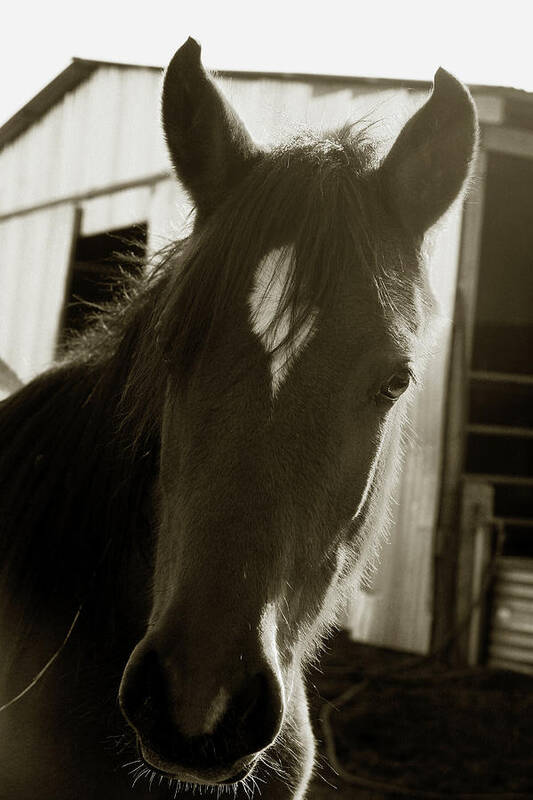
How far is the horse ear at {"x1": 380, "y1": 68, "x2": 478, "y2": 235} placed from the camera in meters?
1.93

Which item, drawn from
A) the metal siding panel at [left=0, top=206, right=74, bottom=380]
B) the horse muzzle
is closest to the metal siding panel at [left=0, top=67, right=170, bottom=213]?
the metal siding panel at [left=0, top=206, right=74, bottom=380]

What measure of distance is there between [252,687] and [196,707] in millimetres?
121

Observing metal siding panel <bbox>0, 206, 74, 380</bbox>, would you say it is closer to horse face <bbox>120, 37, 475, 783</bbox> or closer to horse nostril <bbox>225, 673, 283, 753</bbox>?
horse face <bbox>120, 37, 475, 783</bbox>

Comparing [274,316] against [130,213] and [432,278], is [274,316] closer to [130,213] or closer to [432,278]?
[432,278]

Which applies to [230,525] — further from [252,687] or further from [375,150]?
[375,150]

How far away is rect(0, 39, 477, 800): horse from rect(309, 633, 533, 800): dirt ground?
1744 mm

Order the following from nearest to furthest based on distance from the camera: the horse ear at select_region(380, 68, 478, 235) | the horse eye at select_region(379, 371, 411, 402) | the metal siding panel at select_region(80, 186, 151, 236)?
the horse eye at select_region(379, 371, 411, 402) < the horse ear at select_region(380, 68, 478, 235) < the metal siding panel at select_region(80, 186, 151, 236)

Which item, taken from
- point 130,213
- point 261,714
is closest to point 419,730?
point 261,714

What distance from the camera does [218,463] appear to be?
1.51m

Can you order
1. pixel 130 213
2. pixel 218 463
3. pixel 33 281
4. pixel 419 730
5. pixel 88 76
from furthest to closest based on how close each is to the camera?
1. pixel 33 281
2. pixel 88 76
3. pixel 130 213
4. pixel 419 730
5. pixel 218 463

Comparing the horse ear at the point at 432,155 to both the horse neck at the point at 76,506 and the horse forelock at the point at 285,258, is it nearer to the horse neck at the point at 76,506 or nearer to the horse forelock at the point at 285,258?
the horse forelock at the point at 285,258

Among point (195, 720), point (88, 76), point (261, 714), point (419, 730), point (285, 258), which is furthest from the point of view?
point (88, 76)

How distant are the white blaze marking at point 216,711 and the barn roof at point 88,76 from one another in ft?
19.1

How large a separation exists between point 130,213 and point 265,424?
7.88m
